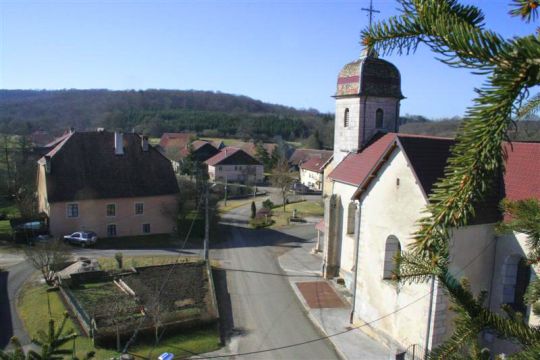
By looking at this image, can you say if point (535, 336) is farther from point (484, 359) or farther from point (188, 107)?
point (188, 107)

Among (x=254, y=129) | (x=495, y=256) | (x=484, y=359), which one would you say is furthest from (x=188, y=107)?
(x=484, y=359)

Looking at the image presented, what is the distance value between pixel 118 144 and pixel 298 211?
71.1 feet

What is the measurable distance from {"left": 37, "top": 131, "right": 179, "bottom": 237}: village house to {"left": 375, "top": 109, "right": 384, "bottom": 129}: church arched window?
20.3 m

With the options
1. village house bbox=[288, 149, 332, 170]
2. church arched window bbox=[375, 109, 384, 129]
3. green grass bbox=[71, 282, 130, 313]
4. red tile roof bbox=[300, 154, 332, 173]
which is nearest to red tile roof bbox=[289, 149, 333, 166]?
village house bbox=[288, 149, 332, 170]

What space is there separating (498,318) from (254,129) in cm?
13231

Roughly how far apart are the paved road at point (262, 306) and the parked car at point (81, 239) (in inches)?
385

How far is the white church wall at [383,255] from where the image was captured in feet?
56.1

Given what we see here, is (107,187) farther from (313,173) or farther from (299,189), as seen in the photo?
(313,173)

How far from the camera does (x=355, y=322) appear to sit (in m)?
21.4

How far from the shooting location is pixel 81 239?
115 feet

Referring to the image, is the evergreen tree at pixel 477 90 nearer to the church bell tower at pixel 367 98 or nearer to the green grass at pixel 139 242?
the church bell tower at pixel 367 98

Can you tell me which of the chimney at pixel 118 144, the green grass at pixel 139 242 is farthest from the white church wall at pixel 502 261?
the chimney at pixel 118 144

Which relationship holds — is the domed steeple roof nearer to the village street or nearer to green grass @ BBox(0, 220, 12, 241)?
the village street

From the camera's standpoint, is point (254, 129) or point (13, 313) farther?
point (254, 129)
